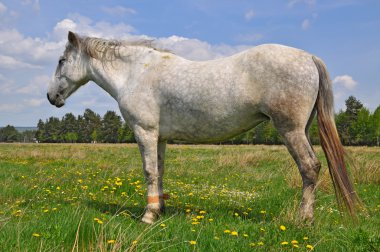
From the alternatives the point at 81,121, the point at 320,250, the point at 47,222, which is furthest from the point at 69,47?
the point at 81,121

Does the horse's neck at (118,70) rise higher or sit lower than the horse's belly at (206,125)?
higher

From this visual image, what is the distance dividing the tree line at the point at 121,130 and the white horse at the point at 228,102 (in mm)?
6909

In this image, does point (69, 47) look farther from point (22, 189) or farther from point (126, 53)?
point (22, 189)

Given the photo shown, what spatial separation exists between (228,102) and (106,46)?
9.20ft

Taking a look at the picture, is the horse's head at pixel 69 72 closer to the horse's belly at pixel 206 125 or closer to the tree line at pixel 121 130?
the horse's belly at pixel 206 125

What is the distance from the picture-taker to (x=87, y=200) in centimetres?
646

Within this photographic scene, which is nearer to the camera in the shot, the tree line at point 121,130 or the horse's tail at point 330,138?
the horse's tail at point 330,138

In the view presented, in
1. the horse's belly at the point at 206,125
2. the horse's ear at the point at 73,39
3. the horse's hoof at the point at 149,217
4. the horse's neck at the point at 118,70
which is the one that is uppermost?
the horse's ear at the point at 73,39

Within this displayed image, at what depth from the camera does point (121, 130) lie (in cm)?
10325

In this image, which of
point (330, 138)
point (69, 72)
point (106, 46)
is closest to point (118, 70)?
point (106, 46)

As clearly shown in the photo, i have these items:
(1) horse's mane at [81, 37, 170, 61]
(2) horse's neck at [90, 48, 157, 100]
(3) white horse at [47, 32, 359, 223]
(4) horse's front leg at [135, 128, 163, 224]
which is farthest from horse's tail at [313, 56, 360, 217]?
(1) horse's mane at [81, 37, 170, 61]

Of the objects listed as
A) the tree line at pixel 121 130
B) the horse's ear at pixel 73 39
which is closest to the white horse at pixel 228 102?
the horse's ear at pixel 73 39

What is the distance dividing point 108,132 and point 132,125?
117 meters

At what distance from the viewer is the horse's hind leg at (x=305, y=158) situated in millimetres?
4438
